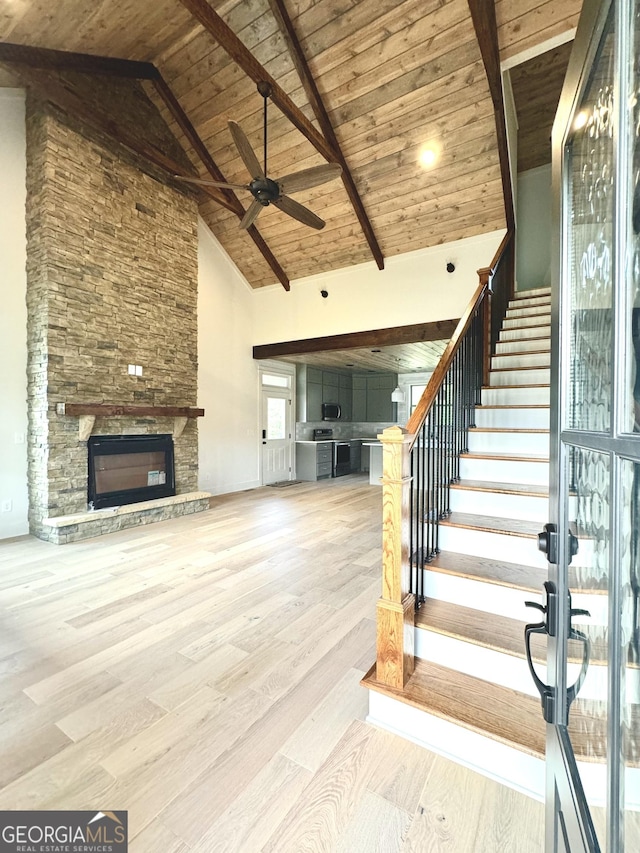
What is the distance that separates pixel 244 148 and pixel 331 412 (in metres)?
6.39

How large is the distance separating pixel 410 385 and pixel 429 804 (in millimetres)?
8839

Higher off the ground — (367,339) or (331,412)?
(367,339)

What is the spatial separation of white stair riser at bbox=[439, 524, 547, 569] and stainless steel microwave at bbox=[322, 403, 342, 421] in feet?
22.9

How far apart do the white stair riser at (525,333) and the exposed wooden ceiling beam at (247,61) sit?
9.90ft

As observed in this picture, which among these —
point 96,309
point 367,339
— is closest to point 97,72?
point 96,309

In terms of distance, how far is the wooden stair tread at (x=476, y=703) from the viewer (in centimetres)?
139

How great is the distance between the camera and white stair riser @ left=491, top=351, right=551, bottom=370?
3.49m

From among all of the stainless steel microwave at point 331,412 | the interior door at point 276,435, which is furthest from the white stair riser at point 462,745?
the stainless steel microwave at point 331,412

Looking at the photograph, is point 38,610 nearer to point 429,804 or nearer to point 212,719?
point 212,719

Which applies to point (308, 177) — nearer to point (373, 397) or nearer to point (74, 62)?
point (74, 62)

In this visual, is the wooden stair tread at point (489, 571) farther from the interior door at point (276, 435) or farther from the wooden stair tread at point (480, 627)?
the interior door at point (276, 435)

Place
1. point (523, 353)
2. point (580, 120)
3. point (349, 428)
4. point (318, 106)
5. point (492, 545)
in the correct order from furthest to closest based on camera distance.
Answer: point (349, 428)
point (318, 106)
point (523, 353)
point (492, 545)
point (580, 120)

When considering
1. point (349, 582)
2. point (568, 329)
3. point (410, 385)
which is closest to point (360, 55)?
point (568, 329)

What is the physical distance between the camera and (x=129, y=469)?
4910mm
